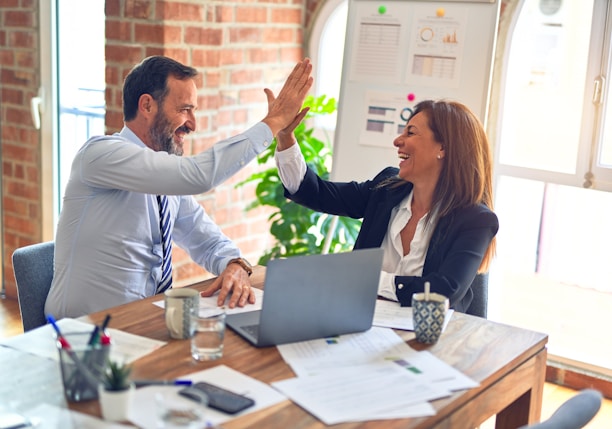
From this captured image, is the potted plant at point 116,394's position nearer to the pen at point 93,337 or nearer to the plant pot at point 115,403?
the plant pot at point 115,403

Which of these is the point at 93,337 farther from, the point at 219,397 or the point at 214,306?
the point at 214,306

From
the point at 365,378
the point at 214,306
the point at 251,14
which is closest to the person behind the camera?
the point at 365,378

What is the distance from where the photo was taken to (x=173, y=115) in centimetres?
246

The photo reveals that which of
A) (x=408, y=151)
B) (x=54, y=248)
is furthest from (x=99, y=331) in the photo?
(x=408, y=151)

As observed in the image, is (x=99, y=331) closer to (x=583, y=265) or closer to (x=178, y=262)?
(x=178, y=262)

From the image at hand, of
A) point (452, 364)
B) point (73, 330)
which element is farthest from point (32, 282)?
point (452, 364)

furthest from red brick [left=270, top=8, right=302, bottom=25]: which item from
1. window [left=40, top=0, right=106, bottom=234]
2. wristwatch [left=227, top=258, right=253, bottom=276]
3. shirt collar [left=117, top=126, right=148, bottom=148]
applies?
wristwatch [left=227, top=258, right=253, bottom=276]

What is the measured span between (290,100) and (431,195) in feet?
1.74

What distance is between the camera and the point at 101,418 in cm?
141

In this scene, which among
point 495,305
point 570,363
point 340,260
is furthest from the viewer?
point 495,305

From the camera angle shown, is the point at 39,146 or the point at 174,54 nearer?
the point at 174,54

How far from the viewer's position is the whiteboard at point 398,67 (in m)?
3.13

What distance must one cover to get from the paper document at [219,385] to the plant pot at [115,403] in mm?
18

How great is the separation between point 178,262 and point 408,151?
4.63 ft
